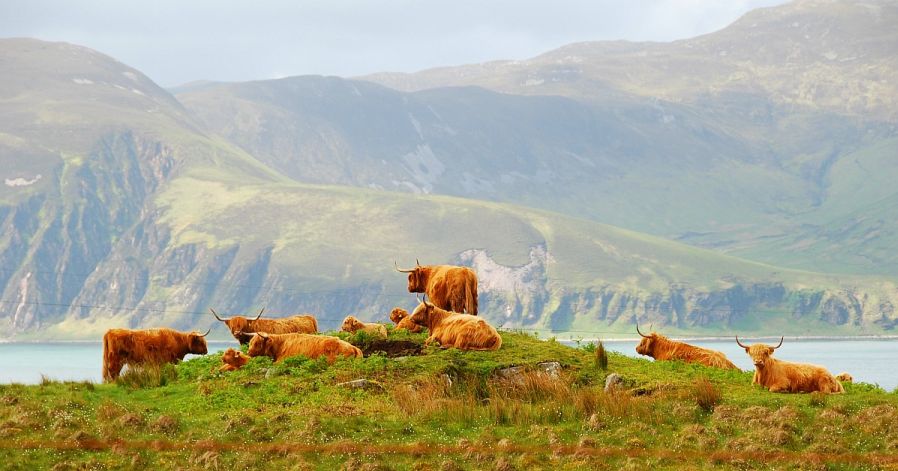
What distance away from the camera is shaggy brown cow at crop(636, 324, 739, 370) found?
37.3 m

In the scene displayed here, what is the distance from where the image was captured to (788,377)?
30641 mm

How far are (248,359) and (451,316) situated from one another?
588cm

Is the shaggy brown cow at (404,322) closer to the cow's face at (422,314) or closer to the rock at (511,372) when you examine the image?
the cow's face at (422,314)

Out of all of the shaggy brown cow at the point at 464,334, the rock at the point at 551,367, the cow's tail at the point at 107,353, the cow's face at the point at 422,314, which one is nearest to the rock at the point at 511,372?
the rock at the point at 551,367

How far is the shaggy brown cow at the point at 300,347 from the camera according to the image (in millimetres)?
32094

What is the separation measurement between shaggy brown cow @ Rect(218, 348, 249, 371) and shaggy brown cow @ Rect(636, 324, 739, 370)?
512 inches

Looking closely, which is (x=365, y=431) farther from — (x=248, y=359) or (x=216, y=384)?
(x=248, y=359)

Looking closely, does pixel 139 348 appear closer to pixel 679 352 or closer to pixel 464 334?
pixel 464 334

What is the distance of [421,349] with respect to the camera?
3272 cm

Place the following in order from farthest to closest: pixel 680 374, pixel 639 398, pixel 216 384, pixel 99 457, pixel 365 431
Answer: pixel 680 374
pixel 216 384
pixel 639 398
pixel 365 431
pixel 99 457

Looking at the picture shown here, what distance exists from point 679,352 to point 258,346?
13760 millimetres

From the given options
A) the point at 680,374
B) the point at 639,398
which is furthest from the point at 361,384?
the point at 680,374

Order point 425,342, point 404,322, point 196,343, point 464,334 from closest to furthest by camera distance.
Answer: point 464,334
point 425,342
point 196,343
point 404,322

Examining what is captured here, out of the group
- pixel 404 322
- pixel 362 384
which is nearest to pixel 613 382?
pixel 362 384
